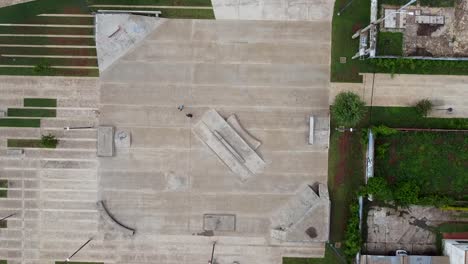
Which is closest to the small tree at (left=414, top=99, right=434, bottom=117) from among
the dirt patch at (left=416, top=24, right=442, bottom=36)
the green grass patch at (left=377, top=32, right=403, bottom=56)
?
the green grass patch at (left=377, top=32, right=403, bottom=56)

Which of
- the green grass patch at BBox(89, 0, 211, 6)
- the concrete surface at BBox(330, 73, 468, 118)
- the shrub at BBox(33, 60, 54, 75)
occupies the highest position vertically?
the green grass patch at BBox(89, 0, 211, 6)

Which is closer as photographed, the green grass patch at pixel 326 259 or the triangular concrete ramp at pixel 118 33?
the triangular concrete ramp at pixel 118 33

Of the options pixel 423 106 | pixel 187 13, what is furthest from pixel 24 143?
pixel 423 106

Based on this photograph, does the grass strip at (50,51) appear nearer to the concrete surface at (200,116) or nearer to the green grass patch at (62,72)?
the green grass patch at (62,72)

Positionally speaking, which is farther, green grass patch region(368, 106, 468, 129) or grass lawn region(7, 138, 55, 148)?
grass lawn region(7, 138, 55, 148)

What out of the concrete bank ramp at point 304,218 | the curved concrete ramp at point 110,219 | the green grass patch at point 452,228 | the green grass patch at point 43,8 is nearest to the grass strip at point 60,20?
the green grass patch at point 43,8

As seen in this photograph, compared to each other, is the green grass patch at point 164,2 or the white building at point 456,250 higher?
the green grass patch at point 164,2

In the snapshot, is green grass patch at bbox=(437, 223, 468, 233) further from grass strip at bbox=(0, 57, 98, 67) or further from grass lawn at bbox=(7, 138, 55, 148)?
grass lawn at bbox=(7, 138, 55, 148)
